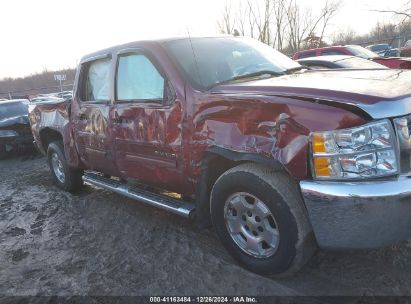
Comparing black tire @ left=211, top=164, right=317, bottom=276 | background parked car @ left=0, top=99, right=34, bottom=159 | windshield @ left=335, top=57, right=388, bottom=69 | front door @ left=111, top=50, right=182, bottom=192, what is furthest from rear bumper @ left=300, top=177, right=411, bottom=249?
background parked car @ left=0, top=99, right=34, bottom=159

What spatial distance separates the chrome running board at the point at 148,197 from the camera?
3.62 meters

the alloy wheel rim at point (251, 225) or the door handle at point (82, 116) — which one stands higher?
the door handle at point (82, 116)

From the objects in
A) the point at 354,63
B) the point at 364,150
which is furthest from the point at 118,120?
the point at 354,63

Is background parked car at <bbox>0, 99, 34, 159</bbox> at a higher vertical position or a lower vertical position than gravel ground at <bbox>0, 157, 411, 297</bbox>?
higher

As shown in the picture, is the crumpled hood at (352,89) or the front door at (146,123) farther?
the front door at (146,123)

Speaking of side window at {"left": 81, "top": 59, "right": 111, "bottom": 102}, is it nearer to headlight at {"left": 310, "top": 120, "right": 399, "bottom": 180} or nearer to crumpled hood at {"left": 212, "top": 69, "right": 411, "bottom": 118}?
crumpled hood at {"left": 212, "top": 69, "right": 411, "bottom": 118}

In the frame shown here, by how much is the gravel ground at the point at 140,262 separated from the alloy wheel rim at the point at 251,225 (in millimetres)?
229

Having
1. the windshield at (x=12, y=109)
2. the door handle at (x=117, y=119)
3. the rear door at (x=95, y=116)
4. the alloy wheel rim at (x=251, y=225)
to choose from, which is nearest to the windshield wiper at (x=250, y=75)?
the alloy wheel rim at (x=251, y=225)

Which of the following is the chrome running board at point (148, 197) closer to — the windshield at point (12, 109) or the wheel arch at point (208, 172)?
the wheel arch at point (208, 172)

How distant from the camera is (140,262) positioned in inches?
142

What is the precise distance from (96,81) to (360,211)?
11.4 feet

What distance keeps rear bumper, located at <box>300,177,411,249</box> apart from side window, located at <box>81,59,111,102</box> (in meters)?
2.73

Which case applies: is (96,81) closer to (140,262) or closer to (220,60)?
(220,60)

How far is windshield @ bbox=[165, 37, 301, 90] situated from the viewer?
358cm
